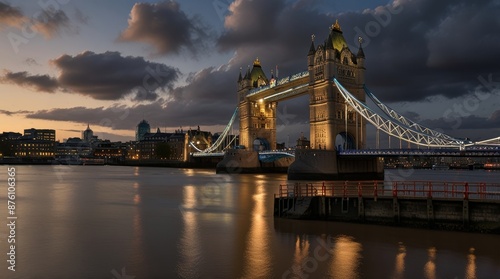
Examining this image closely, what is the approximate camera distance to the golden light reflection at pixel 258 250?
15.8m

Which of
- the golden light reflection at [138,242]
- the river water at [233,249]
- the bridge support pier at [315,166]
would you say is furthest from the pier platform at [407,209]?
the bridge support pier at [315,166]

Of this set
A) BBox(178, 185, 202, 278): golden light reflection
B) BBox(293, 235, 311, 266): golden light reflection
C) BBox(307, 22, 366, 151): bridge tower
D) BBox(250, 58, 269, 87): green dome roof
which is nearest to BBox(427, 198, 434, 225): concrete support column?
BBox(293, 235, 311, 266): golden light reflection

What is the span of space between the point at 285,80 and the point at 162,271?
80685 mm

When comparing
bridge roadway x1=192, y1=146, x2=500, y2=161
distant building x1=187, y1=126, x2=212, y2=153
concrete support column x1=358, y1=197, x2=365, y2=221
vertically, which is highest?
distant building x1=187, y1=126, x2=212, y2=153

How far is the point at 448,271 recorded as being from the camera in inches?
618

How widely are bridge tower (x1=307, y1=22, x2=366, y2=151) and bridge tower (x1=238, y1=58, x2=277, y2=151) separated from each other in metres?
29.9

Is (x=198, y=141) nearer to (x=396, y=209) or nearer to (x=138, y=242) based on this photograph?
(x=396, y=209)

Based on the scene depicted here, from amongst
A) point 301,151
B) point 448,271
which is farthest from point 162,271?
point 301,151

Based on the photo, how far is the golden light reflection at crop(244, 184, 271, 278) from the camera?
15828mm

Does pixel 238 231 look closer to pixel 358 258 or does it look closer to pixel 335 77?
pixel 358 258

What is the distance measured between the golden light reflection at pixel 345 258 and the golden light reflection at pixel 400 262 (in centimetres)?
136

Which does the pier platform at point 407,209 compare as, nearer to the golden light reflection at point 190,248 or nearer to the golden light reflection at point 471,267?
the golden light reflection at point 471,267

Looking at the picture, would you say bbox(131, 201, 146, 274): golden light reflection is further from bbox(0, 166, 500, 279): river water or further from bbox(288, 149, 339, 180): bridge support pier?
bbox(288, 149, 339, 180): bridge support pier

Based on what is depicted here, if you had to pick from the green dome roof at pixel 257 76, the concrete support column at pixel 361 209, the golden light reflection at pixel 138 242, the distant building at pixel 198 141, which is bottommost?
the golden light reflection at pixel 138 242
